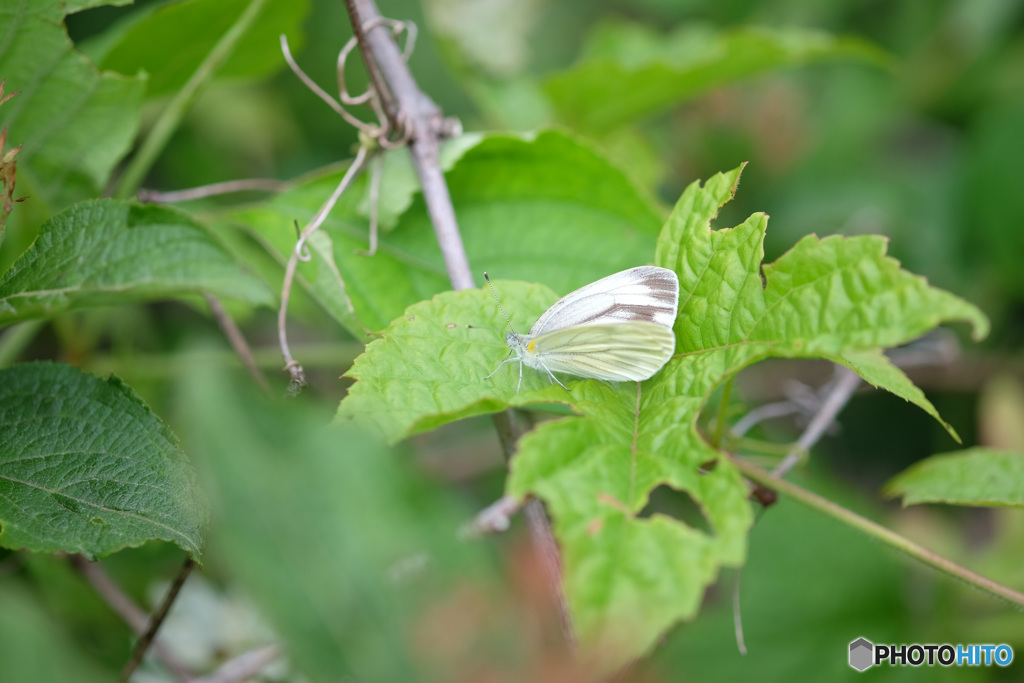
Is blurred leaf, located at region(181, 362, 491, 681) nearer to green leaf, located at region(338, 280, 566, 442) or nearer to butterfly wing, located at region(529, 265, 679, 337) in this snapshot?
green leaf, located at region(338, 280, 566, 442)

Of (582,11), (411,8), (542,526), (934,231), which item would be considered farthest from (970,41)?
A: (542,526)

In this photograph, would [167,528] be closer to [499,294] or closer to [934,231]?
[499,294]

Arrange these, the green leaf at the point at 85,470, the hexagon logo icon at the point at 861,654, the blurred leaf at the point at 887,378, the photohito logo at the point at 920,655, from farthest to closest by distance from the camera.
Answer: the hexagon logo icon at the point at 861,654
the photohito logo at the point at 920,655
the blurred leaf at the point at 887,378
the green leaf at the point at 85,470

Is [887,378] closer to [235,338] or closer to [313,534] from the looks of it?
[313,534]

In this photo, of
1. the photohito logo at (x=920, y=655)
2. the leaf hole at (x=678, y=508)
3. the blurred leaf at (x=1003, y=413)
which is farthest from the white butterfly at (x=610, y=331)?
the blurred leaf at (x=1003, y=413)

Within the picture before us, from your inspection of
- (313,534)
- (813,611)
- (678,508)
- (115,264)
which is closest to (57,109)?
(115,264)

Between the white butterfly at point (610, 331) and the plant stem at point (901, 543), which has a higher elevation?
the white butterfly at point (610, 331)

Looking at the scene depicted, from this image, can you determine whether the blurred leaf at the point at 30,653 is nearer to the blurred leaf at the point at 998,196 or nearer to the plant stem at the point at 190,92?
the plant stem at the point at 190,92

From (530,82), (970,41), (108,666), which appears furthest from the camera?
(970,41)
